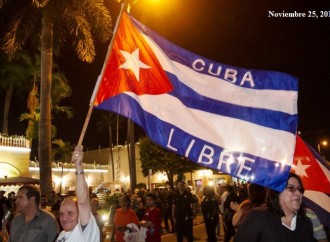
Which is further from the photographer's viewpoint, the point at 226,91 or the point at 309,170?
the point at 309,170

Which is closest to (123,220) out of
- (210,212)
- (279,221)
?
(210,212)

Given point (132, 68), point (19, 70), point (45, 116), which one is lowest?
point (132, 68)

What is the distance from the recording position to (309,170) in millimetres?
5645

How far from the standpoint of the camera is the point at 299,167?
560 centimetres

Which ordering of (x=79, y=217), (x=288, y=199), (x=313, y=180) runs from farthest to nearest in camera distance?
(x=313, y=180) < (x=79, y=217) < (x=288, y=199)

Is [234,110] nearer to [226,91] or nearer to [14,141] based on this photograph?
[226,91]

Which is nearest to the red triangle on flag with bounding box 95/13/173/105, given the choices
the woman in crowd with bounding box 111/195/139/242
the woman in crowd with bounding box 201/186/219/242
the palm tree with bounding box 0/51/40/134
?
the woman in crowd with bounding box 111/195/139/242

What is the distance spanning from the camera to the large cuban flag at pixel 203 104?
14.0 feet

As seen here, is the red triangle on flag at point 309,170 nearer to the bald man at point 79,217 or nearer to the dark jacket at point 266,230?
the dark jacket at point 266,230

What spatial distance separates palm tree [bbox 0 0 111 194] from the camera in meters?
15.0

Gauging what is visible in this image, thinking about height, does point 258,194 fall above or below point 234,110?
below

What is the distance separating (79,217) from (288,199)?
1.88 metres

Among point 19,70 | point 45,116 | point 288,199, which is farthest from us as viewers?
point 19,70

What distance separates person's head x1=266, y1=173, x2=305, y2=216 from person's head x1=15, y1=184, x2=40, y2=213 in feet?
9.34
